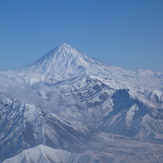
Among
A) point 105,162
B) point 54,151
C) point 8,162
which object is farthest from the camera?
point 105,162

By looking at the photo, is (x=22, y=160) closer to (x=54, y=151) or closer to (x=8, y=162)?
(x=8, y=162)

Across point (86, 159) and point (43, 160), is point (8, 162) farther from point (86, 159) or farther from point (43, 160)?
point (86, 159)

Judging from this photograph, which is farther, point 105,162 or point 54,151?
point 105,162

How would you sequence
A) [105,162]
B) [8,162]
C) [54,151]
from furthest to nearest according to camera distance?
[105,162] → [54,151] → [8,162]

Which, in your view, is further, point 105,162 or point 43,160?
point 105,162

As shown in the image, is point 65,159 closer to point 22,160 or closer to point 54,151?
point 54,151

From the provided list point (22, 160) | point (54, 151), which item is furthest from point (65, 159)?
point (22, 160)

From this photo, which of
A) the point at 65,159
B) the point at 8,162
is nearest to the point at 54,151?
the point at 65,159
